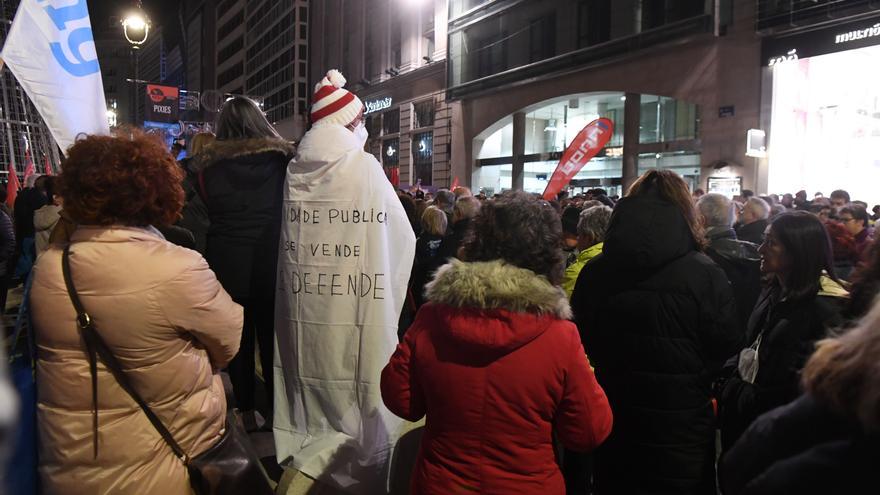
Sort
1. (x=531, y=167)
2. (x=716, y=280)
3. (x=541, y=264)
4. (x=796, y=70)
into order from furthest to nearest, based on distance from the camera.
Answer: (x=531, y=167) → (x=796, y=70) → (x=716, y=280) → (x=541, y=264)

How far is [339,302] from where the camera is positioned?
3236mm

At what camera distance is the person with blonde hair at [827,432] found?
1.03 metres

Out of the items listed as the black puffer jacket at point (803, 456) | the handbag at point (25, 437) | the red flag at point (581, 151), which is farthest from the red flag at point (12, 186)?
the black puffer jacket at point (803, 456)

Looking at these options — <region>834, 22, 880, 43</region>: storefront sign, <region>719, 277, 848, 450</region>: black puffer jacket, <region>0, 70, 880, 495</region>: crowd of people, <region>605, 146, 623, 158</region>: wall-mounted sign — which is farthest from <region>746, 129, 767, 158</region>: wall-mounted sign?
<region>719, 277, 848, 450</region>: black puffer jacket

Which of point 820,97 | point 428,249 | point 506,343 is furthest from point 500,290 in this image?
point 820,97

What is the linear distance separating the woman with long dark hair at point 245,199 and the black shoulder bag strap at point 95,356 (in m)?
1.59

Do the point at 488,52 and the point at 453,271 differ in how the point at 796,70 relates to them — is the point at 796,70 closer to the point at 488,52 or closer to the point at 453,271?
the point at 488,52

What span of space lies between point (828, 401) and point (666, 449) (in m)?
1.76

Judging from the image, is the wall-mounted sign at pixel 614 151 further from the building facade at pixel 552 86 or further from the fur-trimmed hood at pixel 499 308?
the fur-trimmed hood at pixel 499 308

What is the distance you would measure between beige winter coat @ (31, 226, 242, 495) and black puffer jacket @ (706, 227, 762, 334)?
3.97 metres

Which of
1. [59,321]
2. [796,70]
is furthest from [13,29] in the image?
[796,70]

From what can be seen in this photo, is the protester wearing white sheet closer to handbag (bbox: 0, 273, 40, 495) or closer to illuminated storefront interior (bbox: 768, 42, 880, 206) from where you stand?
handbag (bbox: 0, 273, 40, 495)

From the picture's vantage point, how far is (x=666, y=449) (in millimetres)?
2730

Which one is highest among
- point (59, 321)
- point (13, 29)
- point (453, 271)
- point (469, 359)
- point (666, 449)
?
point (13, 29)
